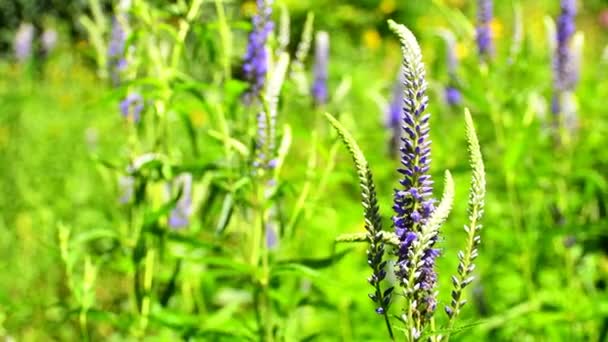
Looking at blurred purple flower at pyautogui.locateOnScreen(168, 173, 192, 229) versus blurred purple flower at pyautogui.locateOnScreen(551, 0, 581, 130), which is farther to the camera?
blurred purple flower at pyautogui.locateOnScreen(551, 0, 581, 130)

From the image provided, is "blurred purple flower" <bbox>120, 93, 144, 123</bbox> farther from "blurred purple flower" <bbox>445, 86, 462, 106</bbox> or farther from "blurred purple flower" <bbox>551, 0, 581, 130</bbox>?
"blurred purple flower" <bbox>445, 86, 462, 106</bbox>

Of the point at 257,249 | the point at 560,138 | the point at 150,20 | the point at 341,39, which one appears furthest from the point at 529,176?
the point at 341,39

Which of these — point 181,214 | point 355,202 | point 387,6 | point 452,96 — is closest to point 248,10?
point 181,214

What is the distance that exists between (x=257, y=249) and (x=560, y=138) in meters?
1.87

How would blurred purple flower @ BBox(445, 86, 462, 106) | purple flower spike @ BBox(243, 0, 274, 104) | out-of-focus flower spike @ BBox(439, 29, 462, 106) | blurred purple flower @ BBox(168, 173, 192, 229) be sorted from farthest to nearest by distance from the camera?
blurred purple flower @ BBox(445, 86, 462, 106)
out-of-focus flower spike @ BBox(439, 29, 462, 106)
blurred purple flower @ BBox(168, 173, 192, 229)
purple flower spike @ BBox(243, 0, 274, 104)

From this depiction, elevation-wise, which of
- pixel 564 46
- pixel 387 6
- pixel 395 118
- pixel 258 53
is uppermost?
pixel 387 6

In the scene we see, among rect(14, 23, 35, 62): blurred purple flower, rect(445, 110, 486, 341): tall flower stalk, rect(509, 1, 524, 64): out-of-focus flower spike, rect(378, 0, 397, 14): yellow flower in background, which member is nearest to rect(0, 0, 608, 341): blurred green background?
rect(509, 1, 524, 64): out-of-focus flower spike

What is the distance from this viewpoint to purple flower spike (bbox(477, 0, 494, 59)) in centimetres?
323

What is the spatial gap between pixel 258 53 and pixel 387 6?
13502 mm

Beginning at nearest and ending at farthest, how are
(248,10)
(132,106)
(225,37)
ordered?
(225,37)
(248,10)
(132,106)

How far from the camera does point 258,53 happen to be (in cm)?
241

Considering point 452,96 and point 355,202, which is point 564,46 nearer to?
point 452,96

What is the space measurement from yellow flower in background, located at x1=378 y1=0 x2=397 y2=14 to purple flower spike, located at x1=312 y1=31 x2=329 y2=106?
11612mm

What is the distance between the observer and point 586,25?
17.0 metres
